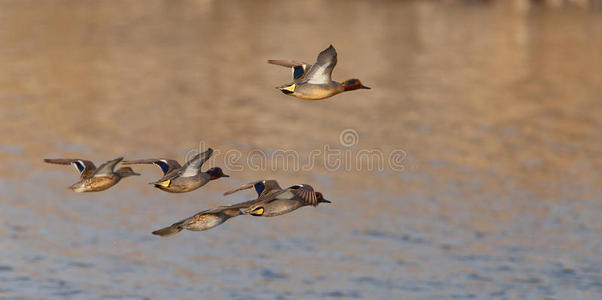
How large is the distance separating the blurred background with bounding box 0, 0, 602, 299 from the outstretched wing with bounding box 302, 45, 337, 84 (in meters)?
12.1

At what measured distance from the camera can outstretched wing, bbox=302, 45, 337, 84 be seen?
16078mm

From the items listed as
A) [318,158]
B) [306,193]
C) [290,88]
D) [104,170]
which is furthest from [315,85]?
[318,158]

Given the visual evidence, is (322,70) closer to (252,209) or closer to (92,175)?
(252,209)

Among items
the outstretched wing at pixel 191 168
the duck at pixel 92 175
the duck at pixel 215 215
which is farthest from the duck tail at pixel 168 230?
the duck at pixel 92 175

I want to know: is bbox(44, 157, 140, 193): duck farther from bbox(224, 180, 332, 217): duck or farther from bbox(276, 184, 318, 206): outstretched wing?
bbox(276, 184, 318, 206): outstretched wing

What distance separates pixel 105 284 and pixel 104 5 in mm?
58318

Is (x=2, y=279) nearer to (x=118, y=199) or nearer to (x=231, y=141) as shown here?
(x=118, y=199)

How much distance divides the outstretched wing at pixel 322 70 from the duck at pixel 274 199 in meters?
1.68

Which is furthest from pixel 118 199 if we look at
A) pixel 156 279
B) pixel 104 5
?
pixel 104 5

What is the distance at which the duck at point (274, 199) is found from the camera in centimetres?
1555

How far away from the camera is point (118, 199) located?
34531mm

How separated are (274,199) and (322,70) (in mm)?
2075

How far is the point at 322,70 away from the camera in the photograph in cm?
1652

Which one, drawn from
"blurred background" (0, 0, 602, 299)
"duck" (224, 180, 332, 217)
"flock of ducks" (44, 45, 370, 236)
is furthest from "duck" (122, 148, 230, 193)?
"blurred background" (0, 0, 602, 299)
